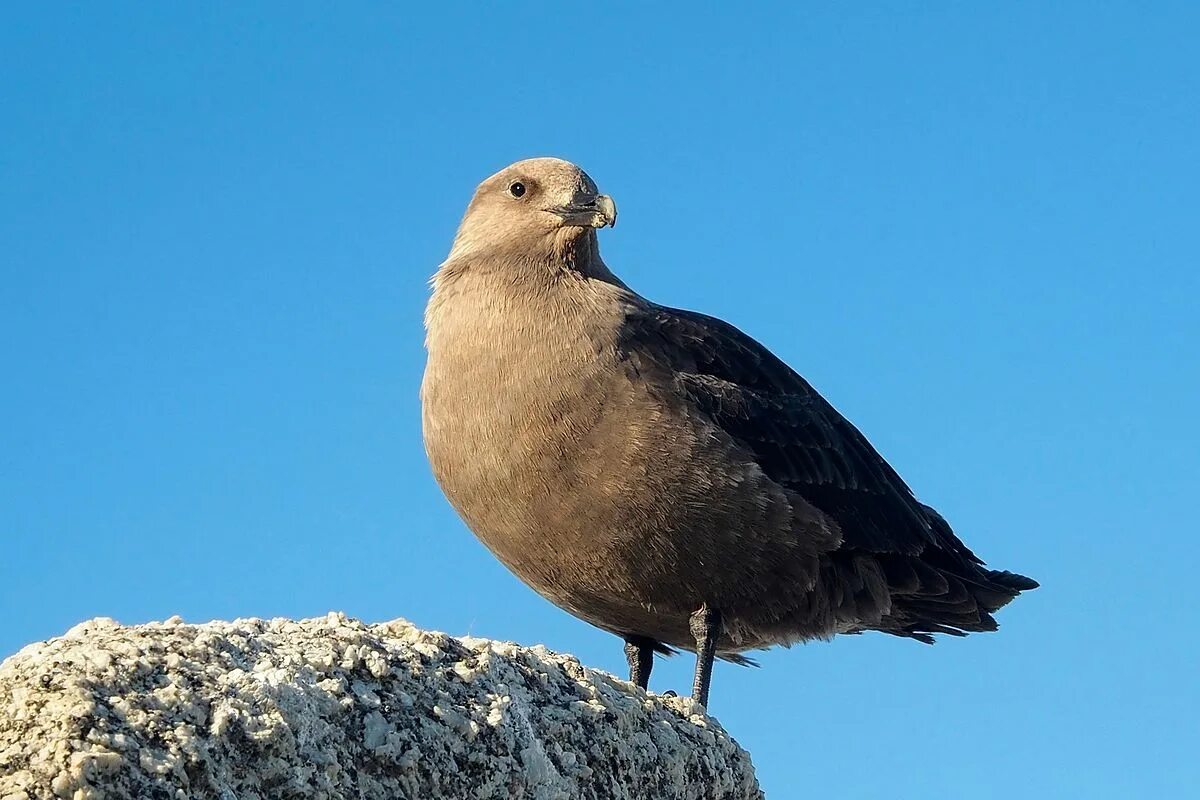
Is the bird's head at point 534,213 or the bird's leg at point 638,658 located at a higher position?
the bird's head at point 534,213

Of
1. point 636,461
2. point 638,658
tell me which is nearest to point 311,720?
point 636,461

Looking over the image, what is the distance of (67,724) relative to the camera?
311cm

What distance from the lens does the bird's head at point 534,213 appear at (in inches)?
296

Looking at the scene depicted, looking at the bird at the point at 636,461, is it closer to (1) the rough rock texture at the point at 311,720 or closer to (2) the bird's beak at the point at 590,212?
(2) the bird's beak at the point at 590,212

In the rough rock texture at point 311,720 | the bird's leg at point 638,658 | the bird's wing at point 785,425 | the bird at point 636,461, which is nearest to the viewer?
the rough rock texture at point 311,720

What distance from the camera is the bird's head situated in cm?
753

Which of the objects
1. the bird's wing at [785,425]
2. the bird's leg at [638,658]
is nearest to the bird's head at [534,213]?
the bird's wing at [785,425]

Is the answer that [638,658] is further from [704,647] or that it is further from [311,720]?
[311,720]

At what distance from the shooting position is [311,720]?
3475 mm

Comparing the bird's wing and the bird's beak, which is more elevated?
the bird's beak

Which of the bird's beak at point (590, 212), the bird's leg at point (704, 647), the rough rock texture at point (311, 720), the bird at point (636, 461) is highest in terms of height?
the bird's beak at point (590, 212)

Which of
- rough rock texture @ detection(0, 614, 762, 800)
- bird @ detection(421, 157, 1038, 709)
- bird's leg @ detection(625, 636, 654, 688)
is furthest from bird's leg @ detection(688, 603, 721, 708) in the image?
rough rock texture @ detection(0, 614, 762, 800)

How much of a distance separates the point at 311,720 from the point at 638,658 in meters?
4.01

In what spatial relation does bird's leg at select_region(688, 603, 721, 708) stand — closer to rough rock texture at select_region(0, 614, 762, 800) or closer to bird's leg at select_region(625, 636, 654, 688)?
bird's leg at select_region(625, 636, 654, 688)
